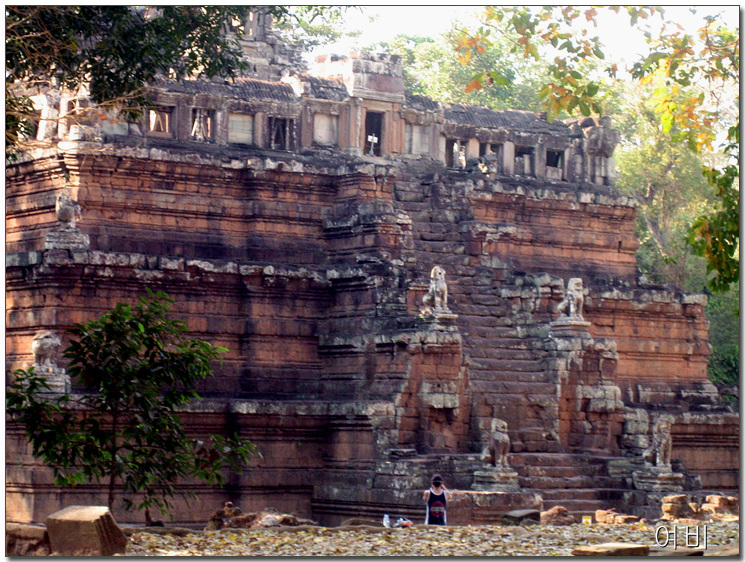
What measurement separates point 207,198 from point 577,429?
8582 millimetres

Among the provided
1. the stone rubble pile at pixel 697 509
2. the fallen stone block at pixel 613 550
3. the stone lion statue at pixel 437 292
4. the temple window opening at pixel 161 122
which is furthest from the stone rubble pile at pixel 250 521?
the temple window opening at pixel 161 122

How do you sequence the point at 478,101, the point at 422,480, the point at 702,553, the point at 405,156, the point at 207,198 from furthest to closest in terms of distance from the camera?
the point at 478,101 → the point at 405,156 → the point at 207,198 → the point at 422,480 → the point at 702,553

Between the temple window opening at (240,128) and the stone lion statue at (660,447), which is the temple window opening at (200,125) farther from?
the stone lion statue at (660,447)

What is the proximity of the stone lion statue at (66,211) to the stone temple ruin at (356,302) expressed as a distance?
5cm

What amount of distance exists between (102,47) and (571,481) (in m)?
A: 11.7

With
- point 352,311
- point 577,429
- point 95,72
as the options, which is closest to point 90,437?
point 95,72

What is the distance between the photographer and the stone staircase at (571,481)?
1069 inches

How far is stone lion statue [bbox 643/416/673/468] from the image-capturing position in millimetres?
28734

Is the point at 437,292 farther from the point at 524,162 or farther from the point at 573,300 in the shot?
the point at 524,162

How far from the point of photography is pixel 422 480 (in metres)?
26.0

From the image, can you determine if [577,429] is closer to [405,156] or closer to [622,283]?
[622,283]

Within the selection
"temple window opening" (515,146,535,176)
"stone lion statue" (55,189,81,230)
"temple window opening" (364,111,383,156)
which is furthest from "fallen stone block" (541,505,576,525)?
"temple window opening" (515,146,535,176)

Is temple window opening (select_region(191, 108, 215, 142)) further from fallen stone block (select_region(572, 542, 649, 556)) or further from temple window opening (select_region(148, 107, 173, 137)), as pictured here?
fallen stone block (select_region(572, 542, 649, 556))

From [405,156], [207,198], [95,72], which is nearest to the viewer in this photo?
[95,72]
